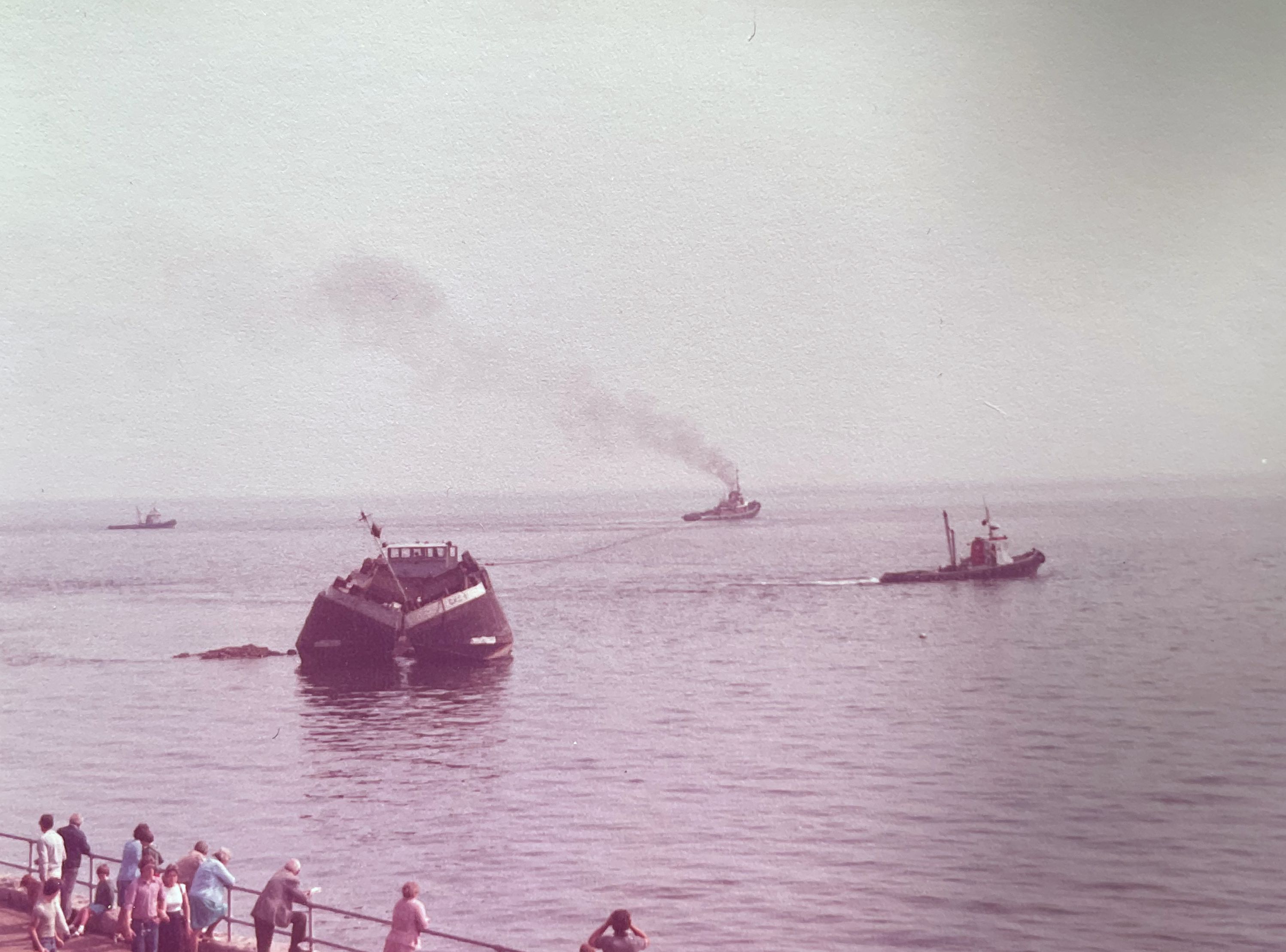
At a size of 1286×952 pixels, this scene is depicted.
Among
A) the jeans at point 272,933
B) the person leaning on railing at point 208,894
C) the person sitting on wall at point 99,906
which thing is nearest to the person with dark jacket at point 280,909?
the jeans at point 272,933

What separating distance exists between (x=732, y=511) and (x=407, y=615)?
4385 inches

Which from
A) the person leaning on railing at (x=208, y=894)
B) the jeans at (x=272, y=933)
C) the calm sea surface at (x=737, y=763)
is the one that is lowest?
the calm sea surface at (x=737, y=763)

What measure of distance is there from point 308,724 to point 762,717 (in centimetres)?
1398

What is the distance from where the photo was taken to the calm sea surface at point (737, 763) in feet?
70.0

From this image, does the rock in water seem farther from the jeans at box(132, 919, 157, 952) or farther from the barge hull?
the jeans at box(132, 919, 157, 952)

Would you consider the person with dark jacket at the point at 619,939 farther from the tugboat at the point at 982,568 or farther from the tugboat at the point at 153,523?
the tugboat at the point at 153,523

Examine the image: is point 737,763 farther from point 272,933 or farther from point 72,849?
point 272,933

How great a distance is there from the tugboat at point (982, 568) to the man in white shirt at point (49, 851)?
223 feet

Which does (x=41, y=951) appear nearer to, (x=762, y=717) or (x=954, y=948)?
(x=954, y=948)

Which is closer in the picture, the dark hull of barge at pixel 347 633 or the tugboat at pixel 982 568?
the dark hull of barge at pixel 347 633

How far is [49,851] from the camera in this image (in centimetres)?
1274

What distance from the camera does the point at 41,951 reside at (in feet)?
36.9

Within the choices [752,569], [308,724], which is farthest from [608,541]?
[308,724]

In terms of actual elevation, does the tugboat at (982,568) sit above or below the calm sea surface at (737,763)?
above
